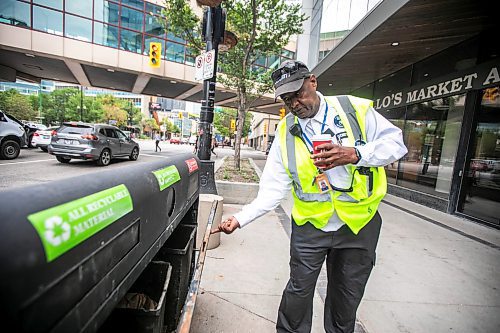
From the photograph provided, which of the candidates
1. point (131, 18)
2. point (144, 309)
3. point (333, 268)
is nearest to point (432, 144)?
point (333, 268)

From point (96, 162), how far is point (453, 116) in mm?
13038

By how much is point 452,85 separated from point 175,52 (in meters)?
18.3

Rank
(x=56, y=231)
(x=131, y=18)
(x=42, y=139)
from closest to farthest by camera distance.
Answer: (x=56, y=231) → (x=42, y=139) → (x=131, y=18)

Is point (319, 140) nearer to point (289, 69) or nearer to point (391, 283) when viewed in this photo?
point (289, 69)

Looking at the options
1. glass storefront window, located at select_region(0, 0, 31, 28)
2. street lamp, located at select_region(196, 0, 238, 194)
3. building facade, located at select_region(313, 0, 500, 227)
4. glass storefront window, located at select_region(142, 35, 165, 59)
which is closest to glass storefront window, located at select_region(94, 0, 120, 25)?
glass storefront window, located at select_region(142, 35, 165, 59)

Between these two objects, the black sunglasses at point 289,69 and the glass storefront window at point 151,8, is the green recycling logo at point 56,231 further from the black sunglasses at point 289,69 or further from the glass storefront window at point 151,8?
the glass storefront window at point 151,8

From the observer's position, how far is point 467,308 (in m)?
2.83

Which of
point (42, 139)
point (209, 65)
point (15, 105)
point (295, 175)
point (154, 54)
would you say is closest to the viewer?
point (295, 175)

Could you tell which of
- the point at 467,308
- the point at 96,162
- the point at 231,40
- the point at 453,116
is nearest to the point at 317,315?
the point at 467,308

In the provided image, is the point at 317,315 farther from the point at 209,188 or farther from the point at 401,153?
the point at 209,188

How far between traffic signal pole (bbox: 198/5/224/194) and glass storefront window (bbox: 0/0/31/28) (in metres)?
17.8

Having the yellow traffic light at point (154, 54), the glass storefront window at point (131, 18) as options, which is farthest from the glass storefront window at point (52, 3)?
the yellow traffic light at point (154, 54)

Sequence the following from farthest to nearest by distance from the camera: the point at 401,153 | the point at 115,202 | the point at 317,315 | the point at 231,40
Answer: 1. the point at 231,40
2. the point at 317,315
3. the point at 401,153
4. the point at 115,202

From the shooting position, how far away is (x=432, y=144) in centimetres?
802
